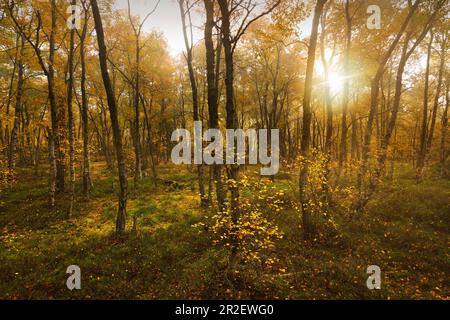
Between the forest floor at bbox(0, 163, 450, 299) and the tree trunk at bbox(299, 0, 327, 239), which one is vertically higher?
the tree trunk at bbox(299, 0, 327, 239)

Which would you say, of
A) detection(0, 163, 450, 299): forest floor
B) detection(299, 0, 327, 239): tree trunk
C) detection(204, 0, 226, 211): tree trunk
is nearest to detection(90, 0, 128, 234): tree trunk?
detection(0, 163, 450, 299): forest floor

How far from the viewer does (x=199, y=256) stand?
8.27 meters

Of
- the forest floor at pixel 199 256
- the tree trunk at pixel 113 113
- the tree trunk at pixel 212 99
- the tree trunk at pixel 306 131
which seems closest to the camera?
the forest floor at pixel 199 256

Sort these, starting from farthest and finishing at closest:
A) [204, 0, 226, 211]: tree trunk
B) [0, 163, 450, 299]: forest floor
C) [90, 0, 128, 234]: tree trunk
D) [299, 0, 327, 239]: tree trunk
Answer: [204, 0, 226, 211]: tree trunk < [299, 0, 327, 239]: tree trunk < [90, 0, 128, 234]: tree trunk < [0, 163, 450, 299]: forest floor

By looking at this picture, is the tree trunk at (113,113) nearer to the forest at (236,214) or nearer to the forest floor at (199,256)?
the forest at (236,214)

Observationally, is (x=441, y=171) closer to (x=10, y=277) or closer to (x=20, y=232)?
(x=10, y=277)

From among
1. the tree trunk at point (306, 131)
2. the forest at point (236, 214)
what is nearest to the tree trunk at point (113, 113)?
the forest at point (236, 214)

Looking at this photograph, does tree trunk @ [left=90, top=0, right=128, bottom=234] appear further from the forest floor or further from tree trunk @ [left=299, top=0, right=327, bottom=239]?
tree trunk @ [left=299, top=0, right=327, bottom=239]

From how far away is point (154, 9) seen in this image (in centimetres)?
1305

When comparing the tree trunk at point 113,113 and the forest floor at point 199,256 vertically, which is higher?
the tree trunk at point 113,113

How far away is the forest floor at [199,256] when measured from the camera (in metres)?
6.50

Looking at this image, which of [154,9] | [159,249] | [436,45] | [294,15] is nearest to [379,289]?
[159,249]

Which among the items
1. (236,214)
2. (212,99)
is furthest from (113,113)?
(236,214)

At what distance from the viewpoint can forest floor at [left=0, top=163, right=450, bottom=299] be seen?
6.50 meters
